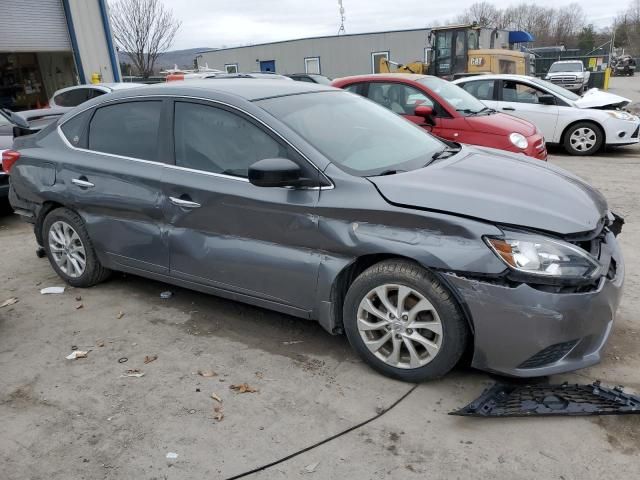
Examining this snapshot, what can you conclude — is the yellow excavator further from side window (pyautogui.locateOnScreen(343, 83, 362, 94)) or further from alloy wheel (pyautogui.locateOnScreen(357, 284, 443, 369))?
alloy wheel (pyautogui.locateOnScreen(357, 284, 443, 369))

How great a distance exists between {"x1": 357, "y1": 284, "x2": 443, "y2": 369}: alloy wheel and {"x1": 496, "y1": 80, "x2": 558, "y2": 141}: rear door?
8374 mm

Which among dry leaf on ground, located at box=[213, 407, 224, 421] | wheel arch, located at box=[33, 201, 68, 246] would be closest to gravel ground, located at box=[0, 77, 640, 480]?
dry leaf on ground, located at box=[213, 407, 224, 421]

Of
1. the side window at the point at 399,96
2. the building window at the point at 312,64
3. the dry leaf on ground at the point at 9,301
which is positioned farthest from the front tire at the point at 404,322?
the building window at the point at 312,64

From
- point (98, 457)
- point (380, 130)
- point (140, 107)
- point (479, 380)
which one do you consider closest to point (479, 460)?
point (479, 380)

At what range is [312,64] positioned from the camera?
37.5 meters

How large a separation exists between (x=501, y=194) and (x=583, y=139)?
335 inches

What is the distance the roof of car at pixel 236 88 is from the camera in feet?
12.4

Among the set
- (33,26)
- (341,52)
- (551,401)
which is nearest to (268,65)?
(341,52)

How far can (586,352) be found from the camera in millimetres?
2893

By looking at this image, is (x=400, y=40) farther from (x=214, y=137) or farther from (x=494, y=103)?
(x=214, y=137)

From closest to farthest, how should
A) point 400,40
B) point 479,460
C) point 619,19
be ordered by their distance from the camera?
point 479,460
point 400,40
point 619,19

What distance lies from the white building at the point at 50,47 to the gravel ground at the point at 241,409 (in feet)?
41.7

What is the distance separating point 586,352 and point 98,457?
2.55 metres

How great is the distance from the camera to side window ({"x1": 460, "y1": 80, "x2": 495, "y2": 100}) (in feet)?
34.3
